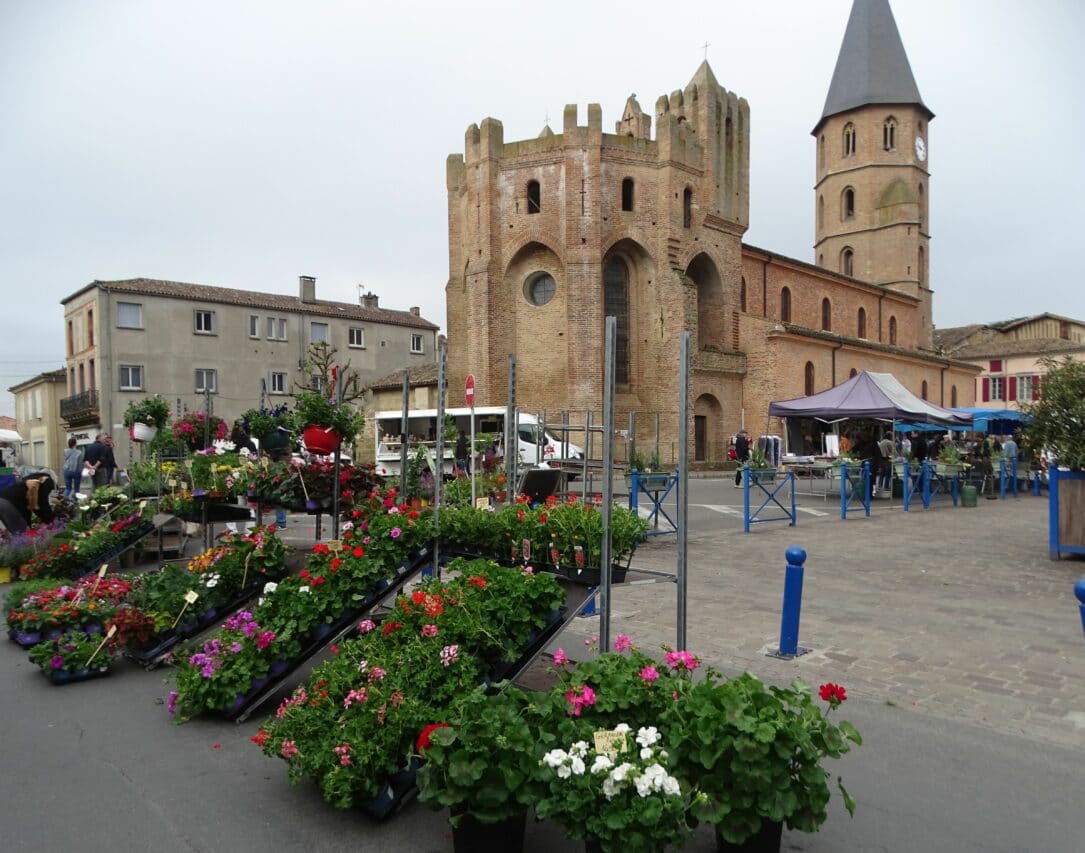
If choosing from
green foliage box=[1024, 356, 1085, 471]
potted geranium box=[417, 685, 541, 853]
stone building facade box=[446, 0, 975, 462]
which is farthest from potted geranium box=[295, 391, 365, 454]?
stone building facade box=[446, 0, 975, 462]

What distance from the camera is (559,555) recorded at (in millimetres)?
4469

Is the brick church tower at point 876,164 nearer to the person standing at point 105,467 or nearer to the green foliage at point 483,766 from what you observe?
the person standing at point 105,467

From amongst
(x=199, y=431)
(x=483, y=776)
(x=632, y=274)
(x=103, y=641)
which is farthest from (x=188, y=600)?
(x=632, y=274)

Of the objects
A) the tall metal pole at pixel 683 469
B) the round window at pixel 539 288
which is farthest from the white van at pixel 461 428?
the tall metal pole at pixel 683 469

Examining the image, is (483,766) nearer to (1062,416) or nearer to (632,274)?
(1062,416)

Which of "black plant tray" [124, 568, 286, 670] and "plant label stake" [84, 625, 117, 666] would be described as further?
"black plant tray" [124, 568, 286, 670]

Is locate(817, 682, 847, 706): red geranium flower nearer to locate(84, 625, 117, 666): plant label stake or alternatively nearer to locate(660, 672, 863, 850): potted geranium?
locate(660, 672, 863, 850): potted geranium

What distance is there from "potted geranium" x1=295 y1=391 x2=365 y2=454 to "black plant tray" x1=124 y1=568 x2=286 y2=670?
1271 millimetres

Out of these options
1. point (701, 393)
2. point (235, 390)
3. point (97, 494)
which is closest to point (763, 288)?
point (701, 393)

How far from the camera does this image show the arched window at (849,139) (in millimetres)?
49000

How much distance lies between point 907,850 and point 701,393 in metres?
30.0

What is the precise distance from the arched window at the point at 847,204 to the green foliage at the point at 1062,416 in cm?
4502

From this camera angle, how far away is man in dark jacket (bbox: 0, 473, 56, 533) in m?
9.28

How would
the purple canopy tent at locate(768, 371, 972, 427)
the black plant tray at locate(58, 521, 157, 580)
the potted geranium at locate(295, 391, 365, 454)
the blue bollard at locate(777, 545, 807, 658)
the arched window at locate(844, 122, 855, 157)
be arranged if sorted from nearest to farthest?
the blue bollard at locate(777, 545, 807, 658) < the potted geranium at locate(295, 391, 365, 454) < the black plant tray at locate(58, 521, 157, 580) < the purple canopy tent at locate(768, 371, 972, 427) < the arched window at locate(844, 122, 855, 157)
